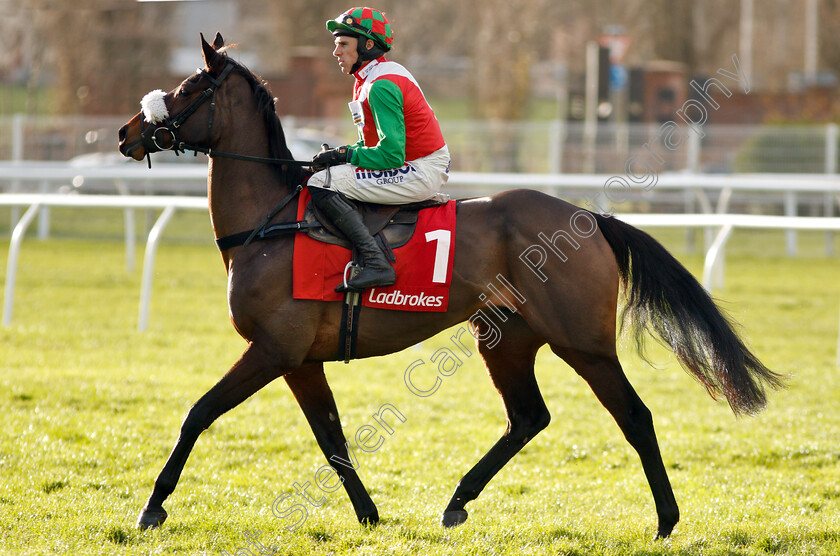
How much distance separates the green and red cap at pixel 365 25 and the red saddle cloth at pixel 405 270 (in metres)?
0.77

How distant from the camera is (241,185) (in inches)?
152

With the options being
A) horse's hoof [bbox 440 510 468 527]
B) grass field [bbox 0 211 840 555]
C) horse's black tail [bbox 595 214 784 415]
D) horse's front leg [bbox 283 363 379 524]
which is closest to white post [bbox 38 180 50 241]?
grass field [bbox 0 211 840 555]

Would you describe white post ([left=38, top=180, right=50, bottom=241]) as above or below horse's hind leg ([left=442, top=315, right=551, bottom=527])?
above

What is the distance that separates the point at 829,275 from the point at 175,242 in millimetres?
9708

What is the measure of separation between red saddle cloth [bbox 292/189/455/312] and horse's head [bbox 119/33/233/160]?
570mm

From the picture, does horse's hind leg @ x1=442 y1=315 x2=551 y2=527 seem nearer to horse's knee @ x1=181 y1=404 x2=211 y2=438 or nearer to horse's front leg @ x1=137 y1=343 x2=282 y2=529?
horse's front leg @ x1=137 y1=343 x2=282 y2=529

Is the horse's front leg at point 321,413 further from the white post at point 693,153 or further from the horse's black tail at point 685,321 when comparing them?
the white post at point 693,153

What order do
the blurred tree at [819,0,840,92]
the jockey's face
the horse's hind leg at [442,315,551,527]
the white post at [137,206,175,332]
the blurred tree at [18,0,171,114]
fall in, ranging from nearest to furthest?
the jockey's face, the horse's hind leg at [442,315,551,527], the white post at [137,206,175,332], the blurred tree at [18,0,171,114], the blurred tree at [819,0,840,92]

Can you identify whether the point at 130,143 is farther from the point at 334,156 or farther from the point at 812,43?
the point at 812,43

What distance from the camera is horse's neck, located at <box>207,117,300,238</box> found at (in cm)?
383

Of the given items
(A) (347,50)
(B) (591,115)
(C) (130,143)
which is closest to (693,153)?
(B) (591,115)

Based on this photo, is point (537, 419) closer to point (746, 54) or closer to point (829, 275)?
point (829, 275)

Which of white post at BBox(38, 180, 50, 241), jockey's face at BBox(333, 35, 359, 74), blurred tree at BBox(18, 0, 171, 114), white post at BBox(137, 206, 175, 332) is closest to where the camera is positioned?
jockey's face at BBox(333, 35, 359, 74)

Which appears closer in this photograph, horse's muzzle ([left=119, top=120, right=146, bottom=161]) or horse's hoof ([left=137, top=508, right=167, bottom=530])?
horse's hoof ([left=137, top=508, right=167, bottom=530])
